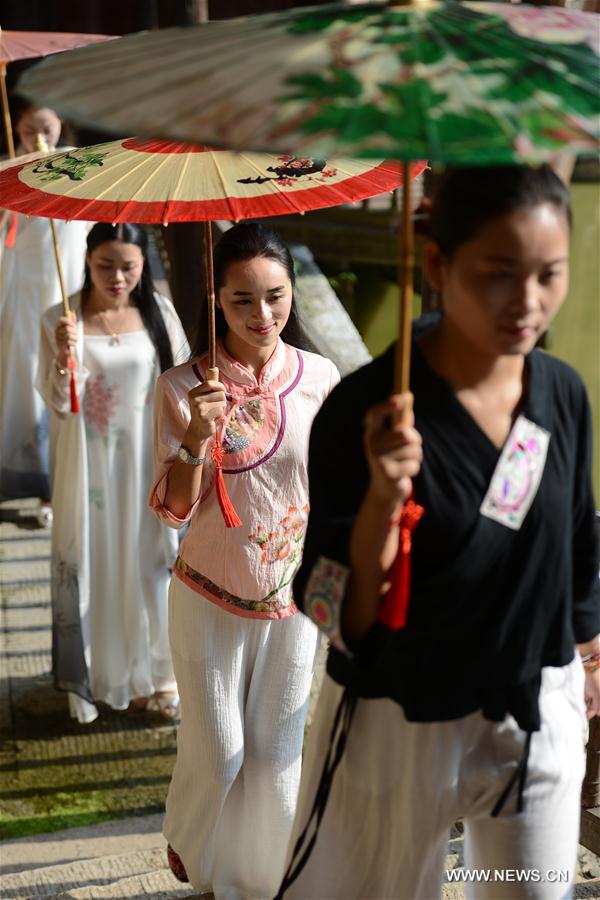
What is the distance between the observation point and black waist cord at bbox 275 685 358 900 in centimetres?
202

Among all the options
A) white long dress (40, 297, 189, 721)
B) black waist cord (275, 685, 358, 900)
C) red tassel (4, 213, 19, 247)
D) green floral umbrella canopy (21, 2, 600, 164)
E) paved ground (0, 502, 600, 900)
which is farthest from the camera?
red tassel (4, 213, 19, 247)

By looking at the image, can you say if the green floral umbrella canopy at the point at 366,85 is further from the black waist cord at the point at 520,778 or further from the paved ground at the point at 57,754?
the paved ground at the point at 57,754

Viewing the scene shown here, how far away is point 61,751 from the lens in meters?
4.34

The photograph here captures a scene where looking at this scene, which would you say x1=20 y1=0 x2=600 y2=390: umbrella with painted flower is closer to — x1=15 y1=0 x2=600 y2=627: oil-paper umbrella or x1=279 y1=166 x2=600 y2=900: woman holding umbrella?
x1=15 y1=0 x2=600 y2=627: oil-paper umbrella

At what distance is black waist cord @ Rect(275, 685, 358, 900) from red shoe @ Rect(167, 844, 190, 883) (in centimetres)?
115

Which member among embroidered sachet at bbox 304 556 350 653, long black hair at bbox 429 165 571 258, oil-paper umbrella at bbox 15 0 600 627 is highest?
oil-paper umbrella at bbox 15 0 600 627

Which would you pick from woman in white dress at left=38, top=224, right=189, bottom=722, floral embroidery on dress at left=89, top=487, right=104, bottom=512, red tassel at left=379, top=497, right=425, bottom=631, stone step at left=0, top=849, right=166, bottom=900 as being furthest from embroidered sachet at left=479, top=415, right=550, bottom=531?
floral embroidery on dress at left=89, top=487, right=104, bottom=512

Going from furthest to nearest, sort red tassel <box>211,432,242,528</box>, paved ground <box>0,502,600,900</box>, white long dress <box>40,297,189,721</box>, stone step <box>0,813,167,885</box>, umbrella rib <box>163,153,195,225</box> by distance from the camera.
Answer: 1. white long dress <box>40,297,189,721</box>
2. stone step <box>0,813,167,885</box>
3. paved ground <box>0,502,600,900</box>
4. red tassel <box>211,432,242,528</box>
5. umbrella rib <box>163,153,195,225</box>

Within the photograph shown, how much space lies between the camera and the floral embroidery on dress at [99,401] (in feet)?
14.0

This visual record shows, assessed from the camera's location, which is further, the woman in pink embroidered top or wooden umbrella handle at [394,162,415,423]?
the woman in pink embroidered top

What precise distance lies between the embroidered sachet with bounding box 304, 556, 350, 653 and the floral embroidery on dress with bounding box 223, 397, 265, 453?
37.7 inches

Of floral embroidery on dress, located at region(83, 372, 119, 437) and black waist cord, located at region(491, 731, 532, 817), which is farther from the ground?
black waist cord, located at region(491, 731, 532, 817)

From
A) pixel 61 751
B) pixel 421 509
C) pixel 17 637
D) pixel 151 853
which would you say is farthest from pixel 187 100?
pixel 17 637

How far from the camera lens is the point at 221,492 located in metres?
2.84
